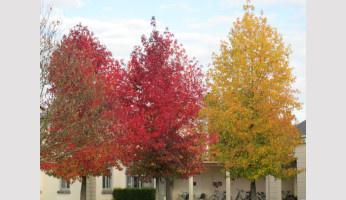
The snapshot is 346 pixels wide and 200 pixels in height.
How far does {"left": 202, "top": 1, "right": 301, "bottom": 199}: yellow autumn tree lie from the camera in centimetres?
2389

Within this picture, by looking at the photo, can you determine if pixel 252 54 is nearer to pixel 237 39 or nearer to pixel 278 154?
pixel 237 39

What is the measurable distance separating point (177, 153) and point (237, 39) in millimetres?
8283

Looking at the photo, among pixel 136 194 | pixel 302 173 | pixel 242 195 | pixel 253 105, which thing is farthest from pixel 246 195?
pixel 253 105

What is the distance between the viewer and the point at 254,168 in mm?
24500

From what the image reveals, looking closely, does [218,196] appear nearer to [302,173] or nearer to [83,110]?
[302,173]

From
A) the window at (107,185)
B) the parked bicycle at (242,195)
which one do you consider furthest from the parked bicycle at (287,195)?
the window at (107,185)

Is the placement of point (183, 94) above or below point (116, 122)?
above

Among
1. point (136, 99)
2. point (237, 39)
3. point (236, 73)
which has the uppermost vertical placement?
point (237, 39)

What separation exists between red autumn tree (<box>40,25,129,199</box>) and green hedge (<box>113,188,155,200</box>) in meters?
7.85

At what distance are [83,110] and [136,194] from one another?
1494 centimetres
